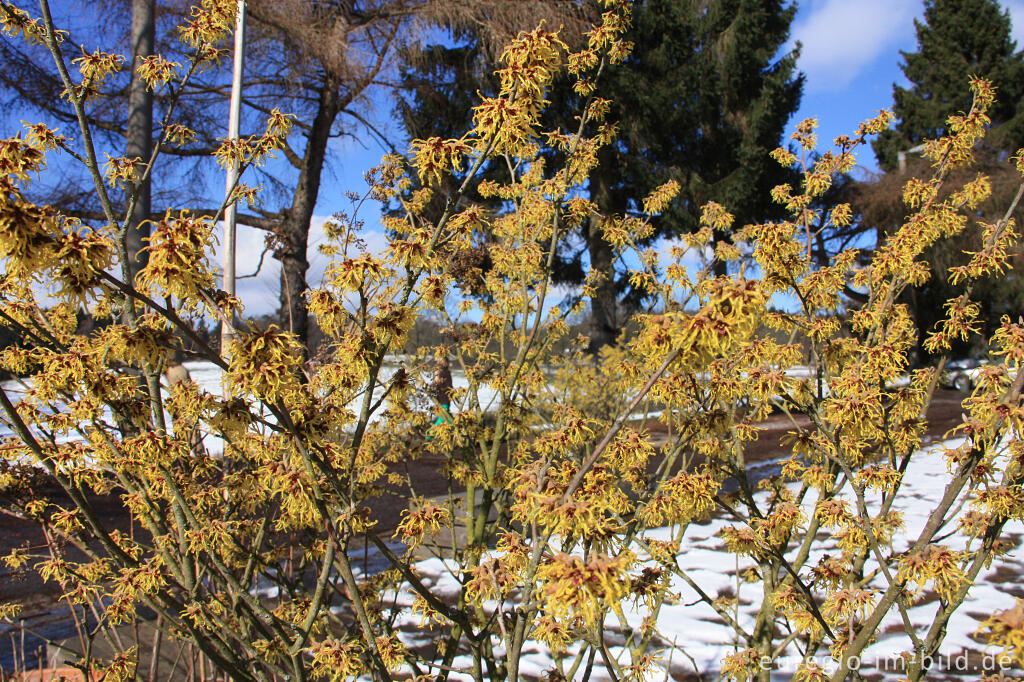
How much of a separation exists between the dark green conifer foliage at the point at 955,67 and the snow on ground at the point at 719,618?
850 inches

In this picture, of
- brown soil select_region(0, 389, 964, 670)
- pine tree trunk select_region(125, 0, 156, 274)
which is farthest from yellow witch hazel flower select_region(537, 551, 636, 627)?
pine tree trunk select_region(125, 0, 156, 274)

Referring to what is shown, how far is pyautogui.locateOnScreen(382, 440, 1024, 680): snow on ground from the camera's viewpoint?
11.5 ft

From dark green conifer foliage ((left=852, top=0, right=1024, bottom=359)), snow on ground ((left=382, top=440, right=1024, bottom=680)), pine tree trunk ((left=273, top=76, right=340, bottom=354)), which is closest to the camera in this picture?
snow on ground ((left=382, top=440, right=1024, bottom=680))

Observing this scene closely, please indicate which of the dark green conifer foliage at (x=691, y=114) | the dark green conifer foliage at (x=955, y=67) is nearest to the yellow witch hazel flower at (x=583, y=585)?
the dark green conifer foliage at (x=691, y=114)

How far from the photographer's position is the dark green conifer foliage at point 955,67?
75.8 feet

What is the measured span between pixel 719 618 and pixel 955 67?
2896 cm

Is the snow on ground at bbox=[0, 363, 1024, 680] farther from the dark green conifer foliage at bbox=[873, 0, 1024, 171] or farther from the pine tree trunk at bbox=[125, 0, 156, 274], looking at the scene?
the dark green conifer foliage at bbox=[873, 0, 1024, 171]

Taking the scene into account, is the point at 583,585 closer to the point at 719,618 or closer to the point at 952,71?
the point at 719,618

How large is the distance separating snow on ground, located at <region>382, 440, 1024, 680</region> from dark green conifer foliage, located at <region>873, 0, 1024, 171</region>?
21594 millimetres

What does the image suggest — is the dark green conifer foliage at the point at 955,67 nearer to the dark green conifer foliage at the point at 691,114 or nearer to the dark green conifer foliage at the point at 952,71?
the dark green conifer foliage at the point at 952,71

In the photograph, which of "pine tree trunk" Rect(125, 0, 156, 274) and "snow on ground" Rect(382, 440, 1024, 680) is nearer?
"snow on ground" Rect(382, 440, 1024, 680)

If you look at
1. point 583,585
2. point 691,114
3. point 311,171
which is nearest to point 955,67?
point 691,114

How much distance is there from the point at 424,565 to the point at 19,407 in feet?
13.8

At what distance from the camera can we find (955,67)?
24.2 metres
